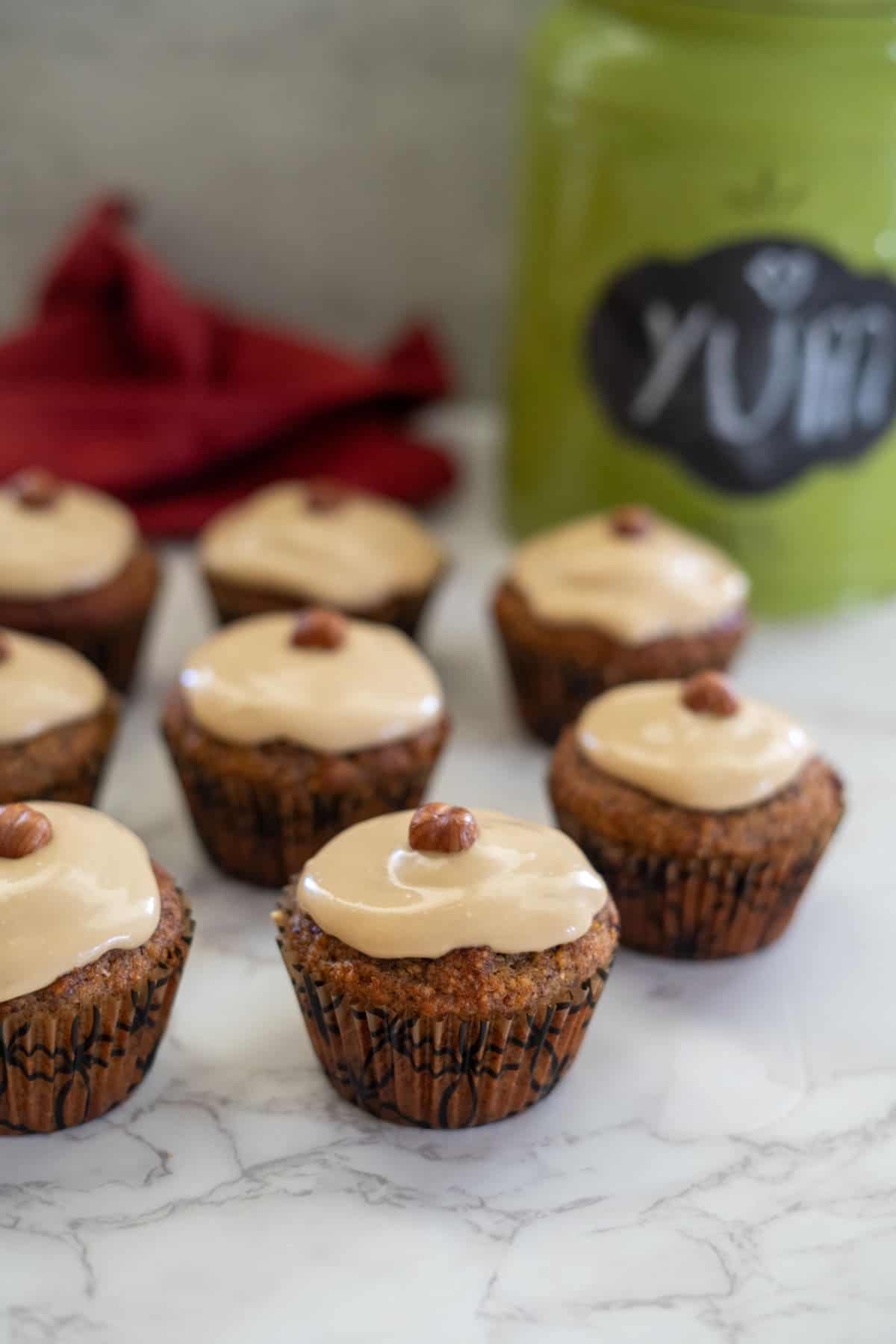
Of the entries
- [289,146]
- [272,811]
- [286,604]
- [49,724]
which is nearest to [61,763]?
[49,724]

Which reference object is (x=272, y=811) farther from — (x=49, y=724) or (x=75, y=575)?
(x=75, y=575)

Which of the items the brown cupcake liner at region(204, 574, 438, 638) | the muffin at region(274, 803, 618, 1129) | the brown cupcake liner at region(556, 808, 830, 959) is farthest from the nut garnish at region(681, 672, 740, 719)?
the brown cupcake liner at region(204, 574, 438, 638)

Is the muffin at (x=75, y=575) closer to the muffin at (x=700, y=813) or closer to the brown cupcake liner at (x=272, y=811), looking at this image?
the brown cupcake liner at (x=272, y=811)

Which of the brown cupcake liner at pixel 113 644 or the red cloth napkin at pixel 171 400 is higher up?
the red cloth napkin at pixel 171 400

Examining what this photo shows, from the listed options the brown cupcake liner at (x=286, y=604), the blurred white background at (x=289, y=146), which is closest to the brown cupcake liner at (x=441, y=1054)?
the brown cupcake liner at (x=286, y=604)

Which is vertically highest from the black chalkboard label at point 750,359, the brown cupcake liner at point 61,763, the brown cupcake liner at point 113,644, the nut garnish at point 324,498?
the black chalkboard label at point 750,359

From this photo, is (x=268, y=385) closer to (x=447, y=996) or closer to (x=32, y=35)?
(x=32, y=35)
